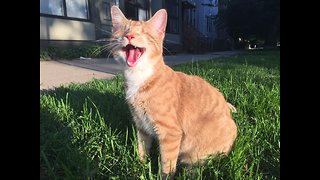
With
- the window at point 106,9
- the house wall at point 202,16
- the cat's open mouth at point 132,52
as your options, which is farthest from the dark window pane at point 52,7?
the house wall at point 202,16

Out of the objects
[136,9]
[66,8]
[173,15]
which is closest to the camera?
[66,8]

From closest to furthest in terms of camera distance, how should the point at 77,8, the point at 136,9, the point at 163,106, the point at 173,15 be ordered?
the point at 163,106 → the point at 77,8 → the point at 136,9 → the point at 173,15

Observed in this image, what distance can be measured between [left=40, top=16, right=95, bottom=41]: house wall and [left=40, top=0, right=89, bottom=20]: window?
0.98 ft

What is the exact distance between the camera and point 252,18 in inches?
1014

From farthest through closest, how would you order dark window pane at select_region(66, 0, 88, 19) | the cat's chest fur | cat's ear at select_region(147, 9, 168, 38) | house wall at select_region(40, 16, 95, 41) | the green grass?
dark window pane at select_region(66, 0, 88, 19) → house wall at select_region(40, 16, 95, 41) → cat's ear at select_region(147, 9, 168, 38) → the cat's chest fur → the green grass

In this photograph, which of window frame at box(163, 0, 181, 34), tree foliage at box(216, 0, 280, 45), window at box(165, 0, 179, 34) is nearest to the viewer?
window frame at box(163, 0, 181, 34)

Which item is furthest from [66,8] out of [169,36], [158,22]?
[158,22]

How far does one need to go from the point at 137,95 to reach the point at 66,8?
10374 millimetres

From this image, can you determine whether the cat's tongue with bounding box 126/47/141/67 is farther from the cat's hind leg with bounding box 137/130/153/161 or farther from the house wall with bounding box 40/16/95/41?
the house wall with bounding box 40/16/95/41

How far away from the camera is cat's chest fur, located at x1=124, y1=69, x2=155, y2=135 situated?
2230mm

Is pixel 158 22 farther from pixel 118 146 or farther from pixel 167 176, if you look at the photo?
pixel 167 176

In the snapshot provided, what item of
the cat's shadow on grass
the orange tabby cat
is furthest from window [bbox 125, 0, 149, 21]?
the orange tabby cat

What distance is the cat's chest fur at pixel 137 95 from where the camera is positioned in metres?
2.23
